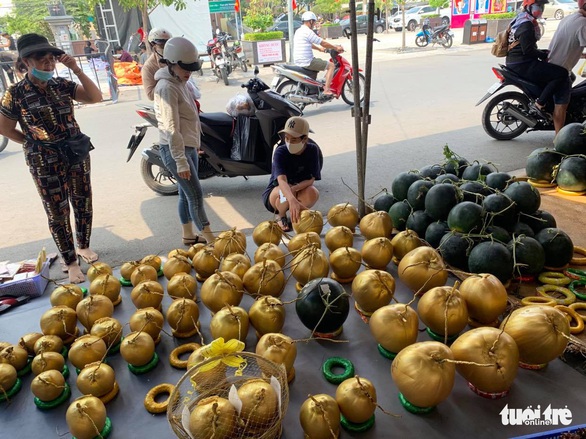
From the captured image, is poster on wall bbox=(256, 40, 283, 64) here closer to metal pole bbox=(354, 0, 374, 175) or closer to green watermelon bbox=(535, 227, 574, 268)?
metal pole bbox=(354, 0, 374, 175)

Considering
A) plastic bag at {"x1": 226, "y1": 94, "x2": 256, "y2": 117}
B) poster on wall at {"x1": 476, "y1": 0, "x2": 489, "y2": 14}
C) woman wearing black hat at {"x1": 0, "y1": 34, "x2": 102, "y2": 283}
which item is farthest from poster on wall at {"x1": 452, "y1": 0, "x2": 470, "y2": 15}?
woman wearing black hat at {"x1": 0, "y1": 34, "x2": 102, "y2": 283}

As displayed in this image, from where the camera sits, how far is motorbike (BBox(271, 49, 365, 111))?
777 cm

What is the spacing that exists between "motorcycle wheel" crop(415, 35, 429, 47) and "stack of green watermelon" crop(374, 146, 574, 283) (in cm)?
1809

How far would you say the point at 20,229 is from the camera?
4348mm

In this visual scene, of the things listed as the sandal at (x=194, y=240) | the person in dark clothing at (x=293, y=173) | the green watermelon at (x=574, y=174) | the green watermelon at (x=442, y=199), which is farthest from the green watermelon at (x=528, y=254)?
the sandal at (x=194, y=240)

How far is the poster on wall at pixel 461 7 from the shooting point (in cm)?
2186

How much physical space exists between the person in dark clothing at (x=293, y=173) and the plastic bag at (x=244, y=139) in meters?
1.11

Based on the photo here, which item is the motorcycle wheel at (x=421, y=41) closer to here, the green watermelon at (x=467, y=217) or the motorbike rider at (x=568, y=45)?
the motorbike rider at (x=568, y=45)

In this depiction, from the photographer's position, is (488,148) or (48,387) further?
(488,148)

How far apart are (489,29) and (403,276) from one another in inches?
792

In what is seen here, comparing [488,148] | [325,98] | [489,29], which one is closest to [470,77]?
[325,98]

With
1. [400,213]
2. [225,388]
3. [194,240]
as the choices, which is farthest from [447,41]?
[225,388]

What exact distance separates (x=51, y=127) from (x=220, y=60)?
34.8 feet

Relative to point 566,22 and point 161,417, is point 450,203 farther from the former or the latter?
point 566,22
